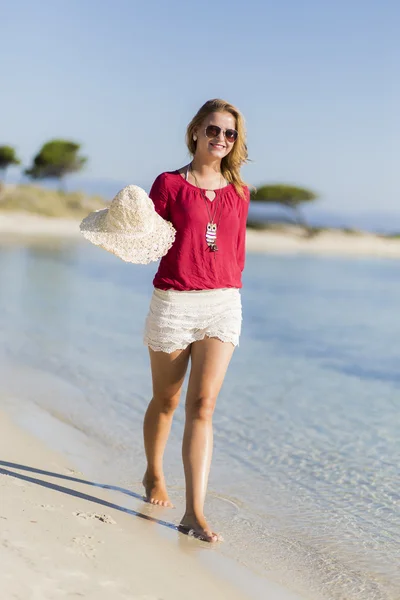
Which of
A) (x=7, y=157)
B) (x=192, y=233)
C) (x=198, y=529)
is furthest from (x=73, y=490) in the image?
(x=7, y=157)

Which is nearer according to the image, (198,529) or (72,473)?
(198,529)

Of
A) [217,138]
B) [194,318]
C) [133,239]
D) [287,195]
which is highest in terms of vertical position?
[287,195]

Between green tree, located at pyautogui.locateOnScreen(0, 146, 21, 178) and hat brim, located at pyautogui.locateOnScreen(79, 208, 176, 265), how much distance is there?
63468 millimetres

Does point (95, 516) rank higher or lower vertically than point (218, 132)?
lower

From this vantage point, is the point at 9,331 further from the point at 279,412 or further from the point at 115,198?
the point at 115,198

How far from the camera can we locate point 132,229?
3846 mm

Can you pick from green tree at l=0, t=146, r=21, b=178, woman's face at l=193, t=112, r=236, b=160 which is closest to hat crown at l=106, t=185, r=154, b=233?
woman's face at l=193, t=112, r=236, b=160

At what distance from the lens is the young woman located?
12.6ft

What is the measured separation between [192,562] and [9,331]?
7.30 meters

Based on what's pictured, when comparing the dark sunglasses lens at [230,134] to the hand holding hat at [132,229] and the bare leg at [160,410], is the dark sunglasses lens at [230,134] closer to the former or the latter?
the hand holding hat at [132,229]

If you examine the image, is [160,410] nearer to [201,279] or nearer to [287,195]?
[201,279]

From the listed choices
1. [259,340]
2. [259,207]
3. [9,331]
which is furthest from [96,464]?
[259,207]

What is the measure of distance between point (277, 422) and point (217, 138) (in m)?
3.45

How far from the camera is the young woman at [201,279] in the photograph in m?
3.85
